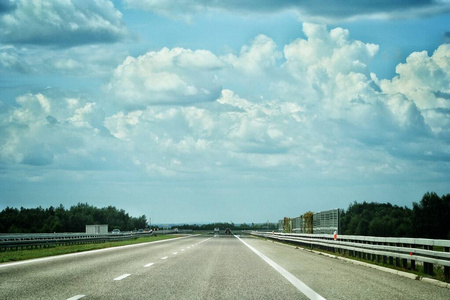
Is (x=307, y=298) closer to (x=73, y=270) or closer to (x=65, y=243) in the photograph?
(x=73, y=270)

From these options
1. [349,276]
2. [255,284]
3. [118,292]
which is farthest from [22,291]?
[349,276]

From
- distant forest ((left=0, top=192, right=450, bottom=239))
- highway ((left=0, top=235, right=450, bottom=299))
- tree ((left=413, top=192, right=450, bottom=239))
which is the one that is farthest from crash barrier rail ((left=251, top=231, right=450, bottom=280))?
tree ((left=413, top=192, right=450, bottom=239))

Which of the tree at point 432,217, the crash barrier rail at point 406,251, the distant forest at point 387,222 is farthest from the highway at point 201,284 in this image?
the tree at point 432,217

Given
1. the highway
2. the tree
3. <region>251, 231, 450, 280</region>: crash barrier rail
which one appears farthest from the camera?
the tree

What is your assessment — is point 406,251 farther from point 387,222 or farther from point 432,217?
point 387,222

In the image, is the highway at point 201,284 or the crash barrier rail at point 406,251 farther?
the crash barrier rail at point 406,251

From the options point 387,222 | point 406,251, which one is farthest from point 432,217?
point 406,251

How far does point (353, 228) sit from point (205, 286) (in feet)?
633

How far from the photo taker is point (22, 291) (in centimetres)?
1101

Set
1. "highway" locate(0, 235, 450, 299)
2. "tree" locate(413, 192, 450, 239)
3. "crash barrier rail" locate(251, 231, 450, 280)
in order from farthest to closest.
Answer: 1. "tree" locate(413, 192, 450, 239)
2. "crash barrier rail" locate(251, 231, 450, 280)
3. "highway" locate(0, 235, 450, 299)

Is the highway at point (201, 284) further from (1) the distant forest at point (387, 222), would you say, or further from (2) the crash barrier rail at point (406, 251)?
(1) the distant forest at point (387, 222)

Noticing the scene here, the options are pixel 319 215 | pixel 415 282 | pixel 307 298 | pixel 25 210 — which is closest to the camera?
pixel 307 298

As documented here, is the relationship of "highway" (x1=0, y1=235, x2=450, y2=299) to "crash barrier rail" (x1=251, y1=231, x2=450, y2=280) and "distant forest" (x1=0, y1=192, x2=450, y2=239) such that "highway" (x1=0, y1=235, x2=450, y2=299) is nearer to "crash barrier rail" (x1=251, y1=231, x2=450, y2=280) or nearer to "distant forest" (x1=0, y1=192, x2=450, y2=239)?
"crash barrier rail" (x1=251, y1=231, x2=450, y2=280)

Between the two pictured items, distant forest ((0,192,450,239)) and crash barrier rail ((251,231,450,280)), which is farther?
distant forest ((0,192,450,239))
